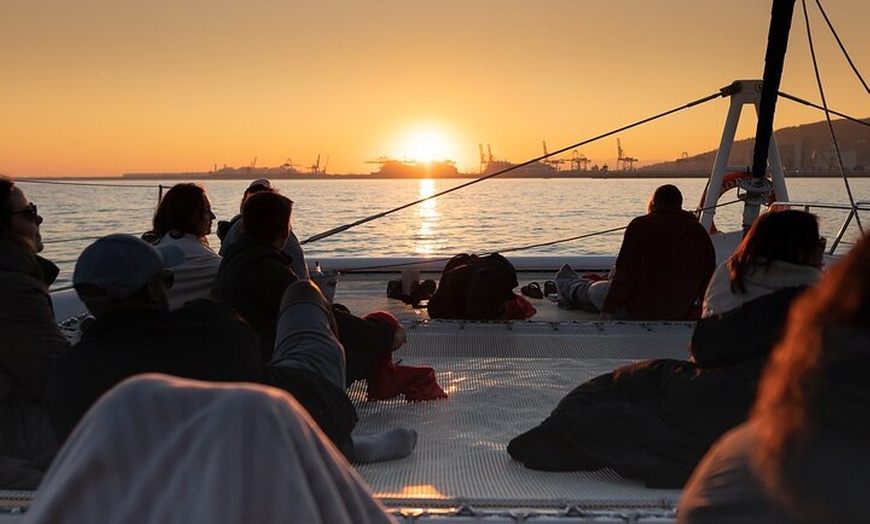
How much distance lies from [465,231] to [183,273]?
1095 inches

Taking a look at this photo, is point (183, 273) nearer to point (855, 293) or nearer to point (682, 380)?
point (682, 380)

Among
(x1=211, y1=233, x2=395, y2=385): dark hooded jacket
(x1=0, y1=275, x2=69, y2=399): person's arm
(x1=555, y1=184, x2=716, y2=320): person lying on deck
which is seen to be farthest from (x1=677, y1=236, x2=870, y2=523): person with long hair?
(x1=555, y1=184, x2=716, y2=320): person lying on deck

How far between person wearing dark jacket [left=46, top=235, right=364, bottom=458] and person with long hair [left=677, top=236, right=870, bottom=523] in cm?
160

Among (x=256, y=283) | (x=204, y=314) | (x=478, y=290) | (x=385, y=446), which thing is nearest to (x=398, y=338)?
(x=256, y=283)

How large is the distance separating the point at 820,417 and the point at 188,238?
3.50m

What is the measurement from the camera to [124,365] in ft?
7.27

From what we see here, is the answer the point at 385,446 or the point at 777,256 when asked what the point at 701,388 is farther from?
the point at 385,446

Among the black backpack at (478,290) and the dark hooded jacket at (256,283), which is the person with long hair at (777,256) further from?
the black backpack at (478,290)

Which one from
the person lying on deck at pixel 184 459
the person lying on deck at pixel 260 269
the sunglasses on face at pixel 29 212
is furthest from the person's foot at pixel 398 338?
the person lying on deck at pixel 184 459

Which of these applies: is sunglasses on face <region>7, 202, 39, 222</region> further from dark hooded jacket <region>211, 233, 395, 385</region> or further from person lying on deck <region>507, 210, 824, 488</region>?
person lying on deck <region>507, 210, 824, 488</region>

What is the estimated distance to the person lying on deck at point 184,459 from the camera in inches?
46.1

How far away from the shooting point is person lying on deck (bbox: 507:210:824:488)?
2652mm

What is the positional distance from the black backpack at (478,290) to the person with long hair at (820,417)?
5.06 meters

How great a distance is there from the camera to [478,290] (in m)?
6.06
